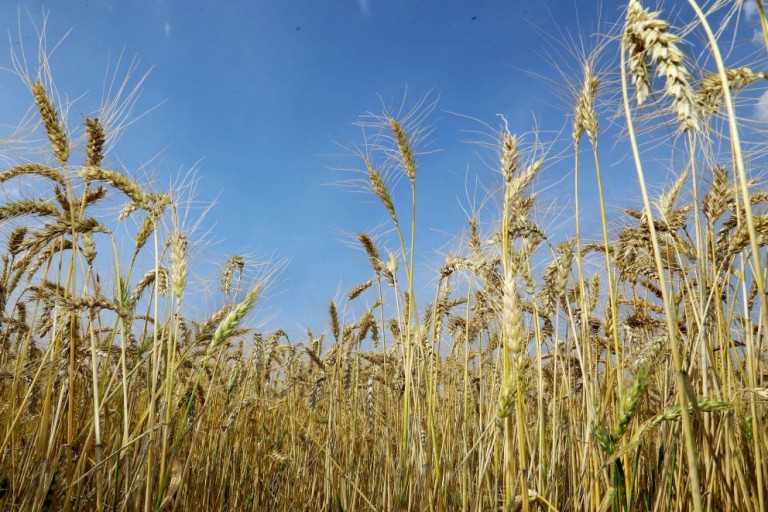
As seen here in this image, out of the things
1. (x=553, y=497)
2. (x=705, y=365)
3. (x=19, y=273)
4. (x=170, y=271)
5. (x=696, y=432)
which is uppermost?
(x=19, y=273)

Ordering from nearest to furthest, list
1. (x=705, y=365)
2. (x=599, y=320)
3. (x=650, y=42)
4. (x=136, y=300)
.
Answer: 1. (x=650, y=42)
2. (x=705, y=365)
3. (x=136, y=300)
4. (x=599, y=320)

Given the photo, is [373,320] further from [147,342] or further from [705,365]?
[705,365]

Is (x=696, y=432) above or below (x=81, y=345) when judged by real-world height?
below

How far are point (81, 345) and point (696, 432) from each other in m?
3.39

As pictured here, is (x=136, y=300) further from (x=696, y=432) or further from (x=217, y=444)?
(x=696, y=432)

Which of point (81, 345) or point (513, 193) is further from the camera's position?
point (81, 345)

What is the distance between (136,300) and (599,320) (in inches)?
129

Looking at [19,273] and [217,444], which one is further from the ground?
[19,273]

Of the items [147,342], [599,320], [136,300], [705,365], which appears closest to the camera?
[705,365]

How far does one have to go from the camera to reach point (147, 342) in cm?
231

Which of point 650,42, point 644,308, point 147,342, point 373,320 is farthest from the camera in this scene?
point 373,320

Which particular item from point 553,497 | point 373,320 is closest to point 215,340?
point 553,497

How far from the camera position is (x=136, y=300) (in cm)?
290

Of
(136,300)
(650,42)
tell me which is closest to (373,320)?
(136,300)
